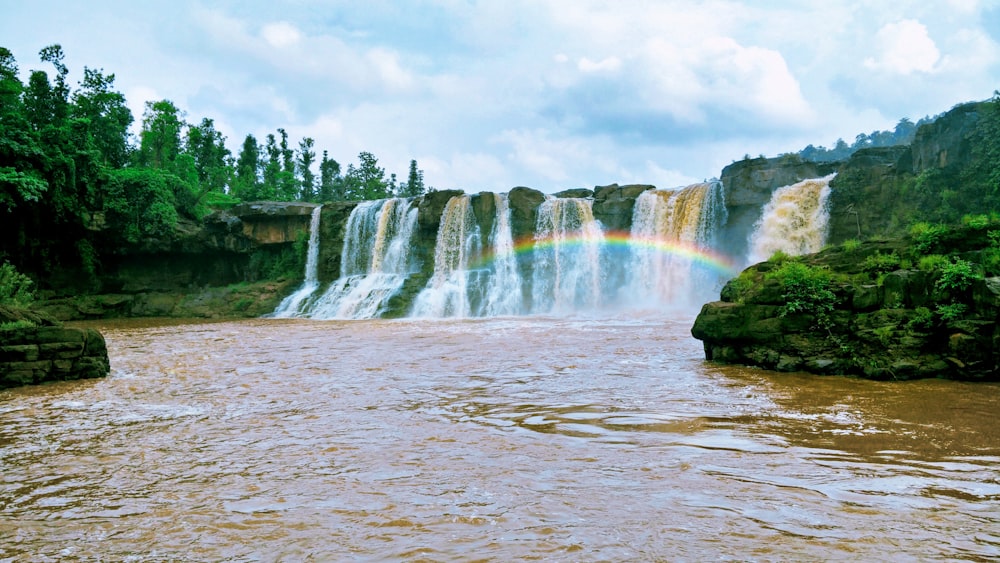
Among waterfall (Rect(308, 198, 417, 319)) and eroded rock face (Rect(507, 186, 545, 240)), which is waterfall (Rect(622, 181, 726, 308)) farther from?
waterfall (Rect(308, 198, 417, 319))

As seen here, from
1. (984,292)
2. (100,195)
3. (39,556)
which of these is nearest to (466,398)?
(39,556)

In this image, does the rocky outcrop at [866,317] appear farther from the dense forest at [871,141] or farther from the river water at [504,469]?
the dense forest at [871,141]

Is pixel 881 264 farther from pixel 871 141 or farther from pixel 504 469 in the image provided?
pixel 871 141

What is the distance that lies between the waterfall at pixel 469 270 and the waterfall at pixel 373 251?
2128 mm

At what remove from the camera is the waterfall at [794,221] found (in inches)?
1030

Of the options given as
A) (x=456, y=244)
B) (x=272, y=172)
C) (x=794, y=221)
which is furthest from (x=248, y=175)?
(x=794, y=221)

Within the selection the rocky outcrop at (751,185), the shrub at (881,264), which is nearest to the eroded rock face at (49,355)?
the shrub at (881,264)

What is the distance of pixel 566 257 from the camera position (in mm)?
31531

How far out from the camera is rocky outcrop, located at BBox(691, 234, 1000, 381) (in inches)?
346

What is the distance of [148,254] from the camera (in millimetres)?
36188

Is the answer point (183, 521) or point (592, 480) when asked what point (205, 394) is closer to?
point (183, 521)

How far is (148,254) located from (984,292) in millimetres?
39371

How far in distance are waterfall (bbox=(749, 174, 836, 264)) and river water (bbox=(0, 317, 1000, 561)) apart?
743 inches

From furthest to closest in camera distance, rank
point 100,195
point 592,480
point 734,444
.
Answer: point 100,195, point 734,444, point 592,480
